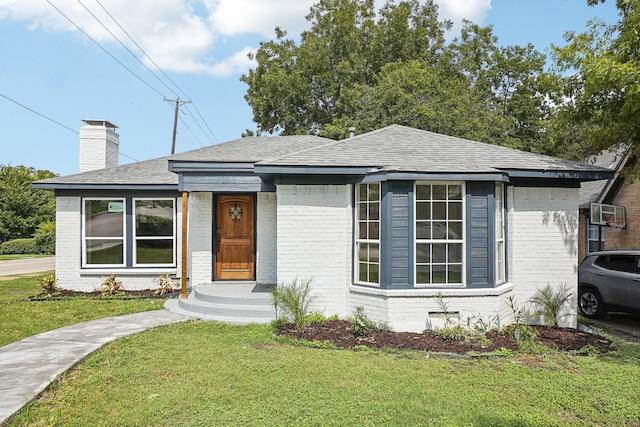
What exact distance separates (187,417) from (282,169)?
450 centimetres

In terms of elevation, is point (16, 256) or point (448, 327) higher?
point (448, 327)

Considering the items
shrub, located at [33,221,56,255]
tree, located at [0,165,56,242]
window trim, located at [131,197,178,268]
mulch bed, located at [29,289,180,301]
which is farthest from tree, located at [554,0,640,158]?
tree, located at [0,165,56,242]

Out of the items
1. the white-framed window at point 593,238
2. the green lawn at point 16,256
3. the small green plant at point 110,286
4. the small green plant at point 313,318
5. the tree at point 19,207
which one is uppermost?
the tree at point 19,207

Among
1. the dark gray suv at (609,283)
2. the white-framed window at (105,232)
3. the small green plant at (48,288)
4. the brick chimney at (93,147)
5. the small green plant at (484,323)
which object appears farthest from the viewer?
the brick chimney at (93,147)

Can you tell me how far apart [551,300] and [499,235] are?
1581 mm

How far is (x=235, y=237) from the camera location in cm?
1079

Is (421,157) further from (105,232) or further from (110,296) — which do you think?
(105,232)

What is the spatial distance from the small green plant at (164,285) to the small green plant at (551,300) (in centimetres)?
827

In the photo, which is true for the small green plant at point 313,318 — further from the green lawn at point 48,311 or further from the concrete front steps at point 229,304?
the green lawn at point 48,311

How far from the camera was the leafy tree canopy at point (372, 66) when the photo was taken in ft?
84.5

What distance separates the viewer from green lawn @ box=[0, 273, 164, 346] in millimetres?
7531

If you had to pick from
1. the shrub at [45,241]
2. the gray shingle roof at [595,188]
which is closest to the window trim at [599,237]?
the gray shingle roof at [595,188]

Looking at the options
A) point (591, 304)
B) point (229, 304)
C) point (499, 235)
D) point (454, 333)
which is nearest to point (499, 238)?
point (499, 235)

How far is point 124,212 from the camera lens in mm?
11312
